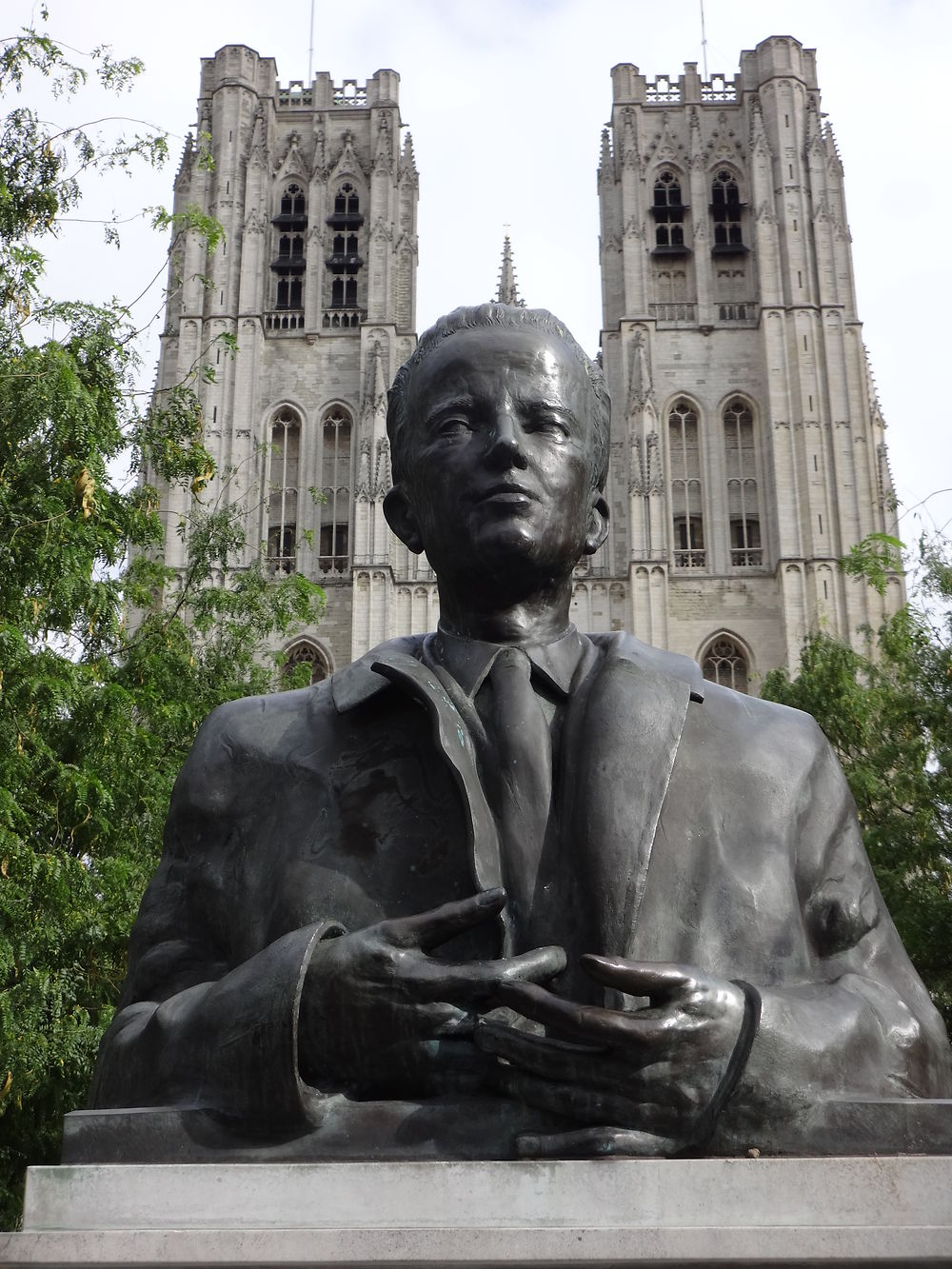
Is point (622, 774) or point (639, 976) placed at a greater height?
point (622, 774)

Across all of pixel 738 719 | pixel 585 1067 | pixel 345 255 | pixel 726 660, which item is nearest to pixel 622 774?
pixel 738 719

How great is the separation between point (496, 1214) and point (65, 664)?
6.38 meters

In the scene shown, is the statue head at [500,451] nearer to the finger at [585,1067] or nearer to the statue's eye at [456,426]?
the statue's eye at [456,426]

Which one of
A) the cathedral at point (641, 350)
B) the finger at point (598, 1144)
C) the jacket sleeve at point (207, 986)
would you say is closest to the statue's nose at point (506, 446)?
the jacket sleeve at point (207, 986)

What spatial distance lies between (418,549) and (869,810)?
45.1ft

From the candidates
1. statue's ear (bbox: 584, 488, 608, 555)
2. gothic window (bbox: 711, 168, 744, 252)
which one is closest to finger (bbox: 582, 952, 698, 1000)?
statue's ear (bbox: 584, 488, 608, 555)

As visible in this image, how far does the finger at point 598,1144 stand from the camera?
1.69 meters

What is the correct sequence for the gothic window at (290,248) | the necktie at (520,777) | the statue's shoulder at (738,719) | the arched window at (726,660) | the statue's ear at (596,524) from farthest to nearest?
the gothic window at (290,248)
the arched window at (726,660)
the statue's ear at (596,524)
the statue's shoulder at (738,719)
the necktie at (520,777)

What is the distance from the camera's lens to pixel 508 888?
1963 millimetres

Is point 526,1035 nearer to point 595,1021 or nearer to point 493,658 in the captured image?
point 595,1021

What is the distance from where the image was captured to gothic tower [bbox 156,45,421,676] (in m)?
37.5

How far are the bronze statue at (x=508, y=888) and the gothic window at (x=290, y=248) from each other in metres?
40.2

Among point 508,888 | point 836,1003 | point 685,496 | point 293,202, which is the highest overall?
point 293,202

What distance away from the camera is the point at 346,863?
2.04 metres
